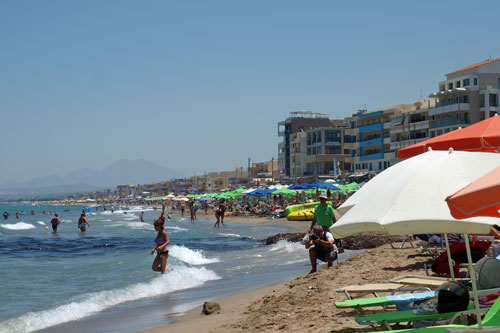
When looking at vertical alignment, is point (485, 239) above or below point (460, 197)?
below

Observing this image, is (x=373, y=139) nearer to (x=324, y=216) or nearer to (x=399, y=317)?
(x=324, y=216)

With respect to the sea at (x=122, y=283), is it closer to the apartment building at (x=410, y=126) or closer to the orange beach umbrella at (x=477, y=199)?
the orange beach umbrella at (x=477, y=199)

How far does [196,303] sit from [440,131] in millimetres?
57149

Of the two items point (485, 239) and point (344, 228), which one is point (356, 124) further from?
point (344, 228)

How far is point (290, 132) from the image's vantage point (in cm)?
10206

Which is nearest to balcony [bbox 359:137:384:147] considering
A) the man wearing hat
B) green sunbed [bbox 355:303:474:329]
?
the man wearing hat

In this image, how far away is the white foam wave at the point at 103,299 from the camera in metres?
10.9

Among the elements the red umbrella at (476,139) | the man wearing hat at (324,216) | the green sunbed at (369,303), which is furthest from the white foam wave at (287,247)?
the green sunbed at (369,303)

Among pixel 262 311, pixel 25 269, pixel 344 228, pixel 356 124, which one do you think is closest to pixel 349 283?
pixel 262 311

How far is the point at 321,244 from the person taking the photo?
1171 centimetres

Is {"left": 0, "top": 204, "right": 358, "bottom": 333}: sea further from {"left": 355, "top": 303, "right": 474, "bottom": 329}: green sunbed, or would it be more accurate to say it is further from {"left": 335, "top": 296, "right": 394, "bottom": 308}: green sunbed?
{"left": 355, "top": 303, "right": 474, "bottom": 329}: green sunbed

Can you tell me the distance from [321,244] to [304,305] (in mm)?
2958

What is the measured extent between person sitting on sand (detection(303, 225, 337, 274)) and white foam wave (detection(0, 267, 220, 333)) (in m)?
3.84

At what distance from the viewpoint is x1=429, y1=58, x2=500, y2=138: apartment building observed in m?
61.1
